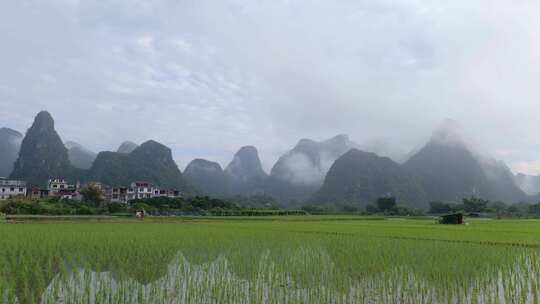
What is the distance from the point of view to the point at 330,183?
87.5 metres

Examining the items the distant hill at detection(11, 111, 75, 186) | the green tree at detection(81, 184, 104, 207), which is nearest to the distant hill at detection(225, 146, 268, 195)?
the distant hill at detection(11, 111, 75, 186)

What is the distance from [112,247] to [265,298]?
19.0 feet

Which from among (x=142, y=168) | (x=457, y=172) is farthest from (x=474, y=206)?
(x=142, y=168)

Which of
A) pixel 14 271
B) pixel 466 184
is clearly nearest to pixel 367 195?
pixel 466 184

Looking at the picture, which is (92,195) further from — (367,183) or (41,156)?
(367,183)

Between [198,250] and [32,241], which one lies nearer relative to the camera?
[198,250]

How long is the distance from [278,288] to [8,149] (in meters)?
101

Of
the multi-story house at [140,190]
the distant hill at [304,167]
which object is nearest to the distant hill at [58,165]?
the multi-story house at [140,190]

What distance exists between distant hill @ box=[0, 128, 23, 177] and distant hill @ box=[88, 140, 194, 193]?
27521mm

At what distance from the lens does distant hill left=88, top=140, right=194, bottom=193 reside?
7119 cm

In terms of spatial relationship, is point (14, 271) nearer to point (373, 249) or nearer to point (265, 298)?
point (265, 298)

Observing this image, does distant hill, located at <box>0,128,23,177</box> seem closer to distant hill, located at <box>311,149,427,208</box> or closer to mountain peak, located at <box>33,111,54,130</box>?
mountain peak, located at <box>33,111,54,130</box>

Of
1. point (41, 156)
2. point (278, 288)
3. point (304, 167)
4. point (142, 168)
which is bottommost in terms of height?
point (278, 288)

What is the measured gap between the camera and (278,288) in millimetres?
5969
